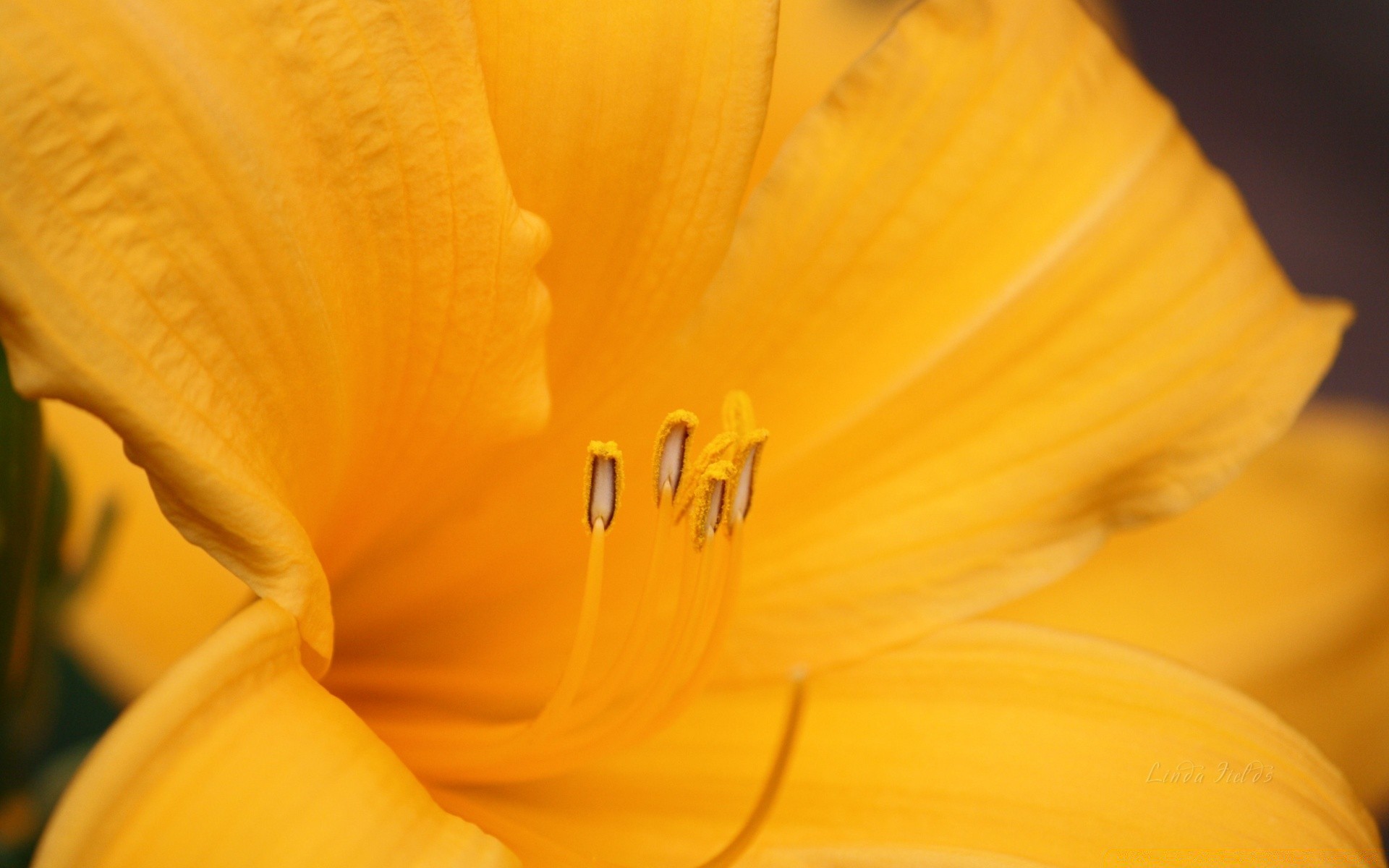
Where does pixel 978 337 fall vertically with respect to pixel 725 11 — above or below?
below

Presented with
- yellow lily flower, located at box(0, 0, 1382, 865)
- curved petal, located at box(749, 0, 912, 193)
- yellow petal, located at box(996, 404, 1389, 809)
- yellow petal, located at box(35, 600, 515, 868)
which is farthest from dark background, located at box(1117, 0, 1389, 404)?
yellow petal, located at box(35, 600, 515, 868)

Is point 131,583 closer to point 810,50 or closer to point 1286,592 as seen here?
point 810,50

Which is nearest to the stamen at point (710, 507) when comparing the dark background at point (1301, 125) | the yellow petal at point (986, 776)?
the yellow petal at point (986, 776)

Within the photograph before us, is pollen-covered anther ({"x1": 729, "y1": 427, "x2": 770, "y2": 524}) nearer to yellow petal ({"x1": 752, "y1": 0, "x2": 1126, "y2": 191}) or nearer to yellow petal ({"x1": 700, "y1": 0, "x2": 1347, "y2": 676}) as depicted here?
yellow petal ({"x1": 700, "y1": 0, "x2": 1347, "y2": 676})

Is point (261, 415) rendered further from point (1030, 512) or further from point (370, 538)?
point (1030, 512)

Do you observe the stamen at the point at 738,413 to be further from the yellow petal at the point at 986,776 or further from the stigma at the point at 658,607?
the yellow petal at the point at 986,776

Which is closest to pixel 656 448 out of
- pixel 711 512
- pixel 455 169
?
pixel 711 512
